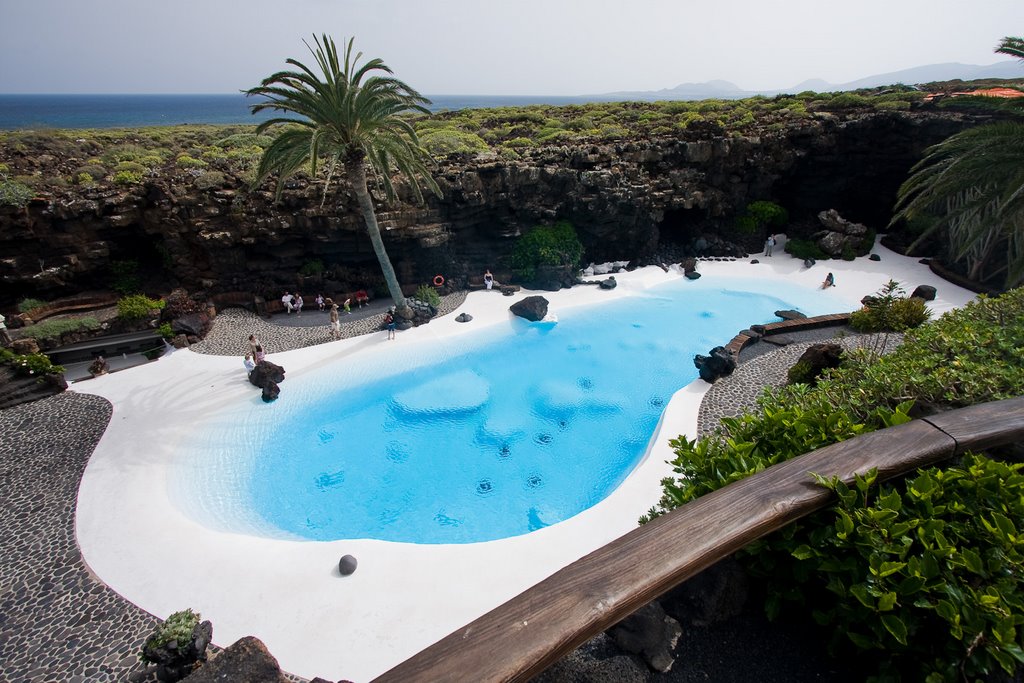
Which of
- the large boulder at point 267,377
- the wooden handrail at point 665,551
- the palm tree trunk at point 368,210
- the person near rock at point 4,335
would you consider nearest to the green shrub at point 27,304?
the person near rock at point 4,335

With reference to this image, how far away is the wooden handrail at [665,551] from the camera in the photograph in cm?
193

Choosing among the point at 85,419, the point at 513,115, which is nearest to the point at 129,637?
the point at 85,419

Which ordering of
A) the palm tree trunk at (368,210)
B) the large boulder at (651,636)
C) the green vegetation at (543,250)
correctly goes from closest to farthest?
the large boulder at (651,636) → the palm tree trunk at (368,210) → the green vegetation at (543,250)

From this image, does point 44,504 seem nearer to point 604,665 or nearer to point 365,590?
point 365,590

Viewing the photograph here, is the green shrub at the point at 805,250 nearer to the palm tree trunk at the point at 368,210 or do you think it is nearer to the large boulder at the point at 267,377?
the palm tree trunk at the point at 368,210

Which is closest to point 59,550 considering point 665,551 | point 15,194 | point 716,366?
point 665,551

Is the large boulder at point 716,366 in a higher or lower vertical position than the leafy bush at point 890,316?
lower

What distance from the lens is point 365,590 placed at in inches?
317

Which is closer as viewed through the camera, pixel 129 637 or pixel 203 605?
pixel 129 637

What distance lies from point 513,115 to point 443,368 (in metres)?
29.7

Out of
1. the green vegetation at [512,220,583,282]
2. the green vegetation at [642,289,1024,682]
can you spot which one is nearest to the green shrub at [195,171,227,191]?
the green vegetation at [512,220,583,282]

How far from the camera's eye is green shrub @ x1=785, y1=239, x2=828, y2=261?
23703 mm

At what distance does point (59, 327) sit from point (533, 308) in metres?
16.6

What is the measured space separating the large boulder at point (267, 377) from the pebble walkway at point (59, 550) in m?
3.78
